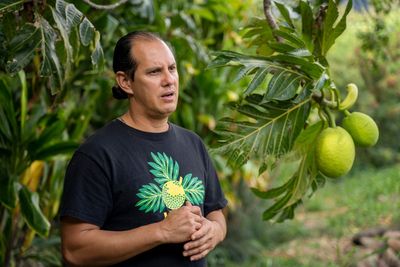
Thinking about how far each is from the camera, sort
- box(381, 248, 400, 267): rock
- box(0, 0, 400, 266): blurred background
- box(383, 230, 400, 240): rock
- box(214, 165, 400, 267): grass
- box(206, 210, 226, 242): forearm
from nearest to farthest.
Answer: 1. box(0, 0, 400, 266): blurred background
2. box(206, 210, 226, 242): forearm
3. box(381, 248, 400, 267): rock
4. box(383, 230, 400, 240): rock
5. box(214, 165, 400, 267): grass

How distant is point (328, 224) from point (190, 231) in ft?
18.6

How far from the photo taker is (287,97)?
2004 mm

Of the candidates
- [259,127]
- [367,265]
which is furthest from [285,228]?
[259,127]

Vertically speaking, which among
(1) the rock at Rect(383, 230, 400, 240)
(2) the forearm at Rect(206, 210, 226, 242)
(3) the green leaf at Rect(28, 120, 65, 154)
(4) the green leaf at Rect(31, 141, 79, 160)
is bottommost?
(1) the rock at Rect(383, 230, 400, 240)

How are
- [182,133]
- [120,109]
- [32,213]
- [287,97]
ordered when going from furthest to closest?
[120,109] → [32,213] → [182,133] → [287,97]

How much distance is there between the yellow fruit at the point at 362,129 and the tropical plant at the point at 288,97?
6 centimetres

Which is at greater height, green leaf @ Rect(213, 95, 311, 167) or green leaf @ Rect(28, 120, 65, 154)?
green leaf @ Rect(213, 95, 311, 167)

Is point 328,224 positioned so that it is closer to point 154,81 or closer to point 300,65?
point 300,65

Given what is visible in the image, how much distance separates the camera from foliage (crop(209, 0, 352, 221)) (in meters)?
2.00

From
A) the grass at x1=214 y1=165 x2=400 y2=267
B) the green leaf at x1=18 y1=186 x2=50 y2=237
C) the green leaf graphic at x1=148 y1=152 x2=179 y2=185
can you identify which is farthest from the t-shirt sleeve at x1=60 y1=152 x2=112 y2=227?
the grass at x1=214 y1=165 x2=400 y2=267

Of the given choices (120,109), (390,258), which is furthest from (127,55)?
(390,258)

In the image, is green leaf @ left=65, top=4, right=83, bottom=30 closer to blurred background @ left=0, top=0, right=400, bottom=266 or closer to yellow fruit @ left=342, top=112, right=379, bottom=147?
blurred background @ left=0, top=0, right=400, bottom=266

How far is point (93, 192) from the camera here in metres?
1.83

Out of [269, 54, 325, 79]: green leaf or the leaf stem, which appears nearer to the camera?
[269, 54, 325, 79]: green leaf
